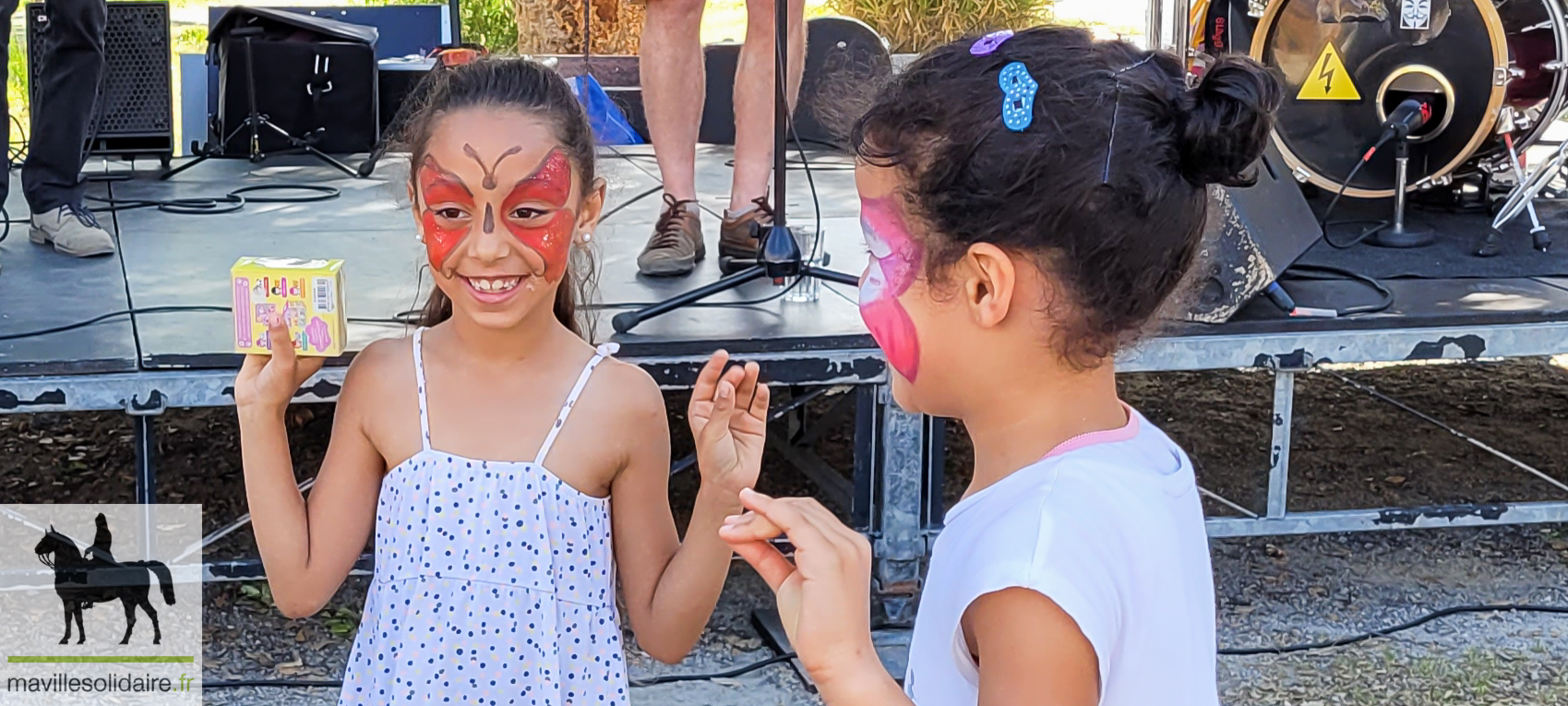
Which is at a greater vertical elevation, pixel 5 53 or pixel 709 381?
pixel 5 53

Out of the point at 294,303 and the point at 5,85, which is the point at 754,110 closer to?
the point at 5,85

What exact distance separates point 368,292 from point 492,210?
1.91 metres

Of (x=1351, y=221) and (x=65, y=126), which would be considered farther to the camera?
(x=1351, y=221)

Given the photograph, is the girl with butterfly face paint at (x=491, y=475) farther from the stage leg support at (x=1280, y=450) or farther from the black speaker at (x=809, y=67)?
the black speaker at (x=809, y=67)

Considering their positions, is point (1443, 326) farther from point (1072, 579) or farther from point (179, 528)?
point (179, 528)

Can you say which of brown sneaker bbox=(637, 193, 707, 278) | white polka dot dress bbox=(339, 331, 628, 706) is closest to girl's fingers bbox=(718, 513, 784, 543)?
white polka dot dress bbox=(339, 331, 628, 706)

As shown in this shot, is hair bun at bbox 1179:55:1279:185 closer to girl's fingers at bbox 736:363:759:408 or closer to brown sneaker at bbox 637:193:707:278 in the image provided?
girl's fingers at bbox 736:363:759:408

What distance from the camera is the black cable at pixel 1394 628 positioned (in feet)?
11.4

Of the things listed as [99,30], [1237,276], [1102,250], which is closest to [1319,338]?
[1237,276]

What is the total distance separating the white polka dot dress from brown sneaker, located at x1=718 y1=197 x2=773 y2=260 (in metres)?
2.07

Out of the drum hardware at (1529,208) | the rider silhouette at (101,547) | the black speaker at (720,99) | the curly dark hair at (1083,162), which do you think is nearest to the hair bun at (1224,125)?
the curly dark hair at (1083,162)

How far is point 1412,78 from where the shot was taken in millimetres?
4727

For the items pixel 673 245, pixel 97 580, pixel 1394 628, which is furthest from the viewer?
pixel 673 245

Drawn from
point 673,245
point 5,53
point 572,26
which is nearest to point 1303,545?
point 673,245
